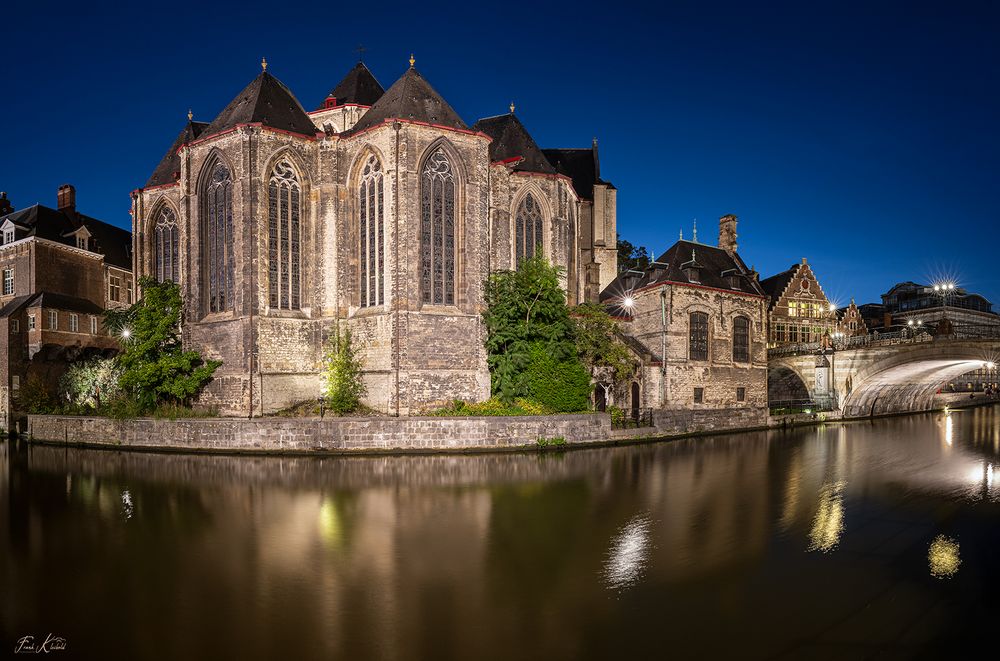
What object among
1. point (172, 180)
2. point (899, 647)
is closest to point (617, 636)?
point (899, 647)

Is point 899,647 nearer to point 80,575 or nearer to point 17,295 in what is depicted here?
point 80,575

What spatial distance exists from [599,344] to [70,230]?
31427 mm

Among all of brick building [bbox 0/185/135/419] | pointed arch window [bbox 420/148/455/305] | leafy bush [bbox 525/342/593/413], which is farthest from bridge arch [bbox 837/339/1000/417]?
brick building [bbox 0/185/135/419]

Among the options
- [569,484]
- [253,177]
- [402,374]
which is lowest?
[569,484]

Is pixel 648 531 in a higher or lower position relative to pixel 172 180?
lower

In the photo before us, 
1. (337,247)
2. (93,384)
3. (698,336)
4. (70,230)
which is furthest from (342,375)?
(70,230)

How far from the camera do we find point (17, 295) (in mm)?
33375

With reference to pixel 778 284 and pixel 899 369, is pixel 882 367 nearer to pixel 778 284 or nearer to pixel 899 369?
pixel 899 369

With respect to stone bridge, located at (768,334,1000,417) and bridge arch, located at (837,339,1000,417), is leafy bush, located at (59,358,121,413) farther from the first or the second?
bridge arch, located at (837,339,1000,417)

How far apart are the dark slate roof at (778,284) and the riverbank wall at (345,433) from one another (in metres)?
28.0

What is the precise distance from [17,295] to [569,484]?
110 ft

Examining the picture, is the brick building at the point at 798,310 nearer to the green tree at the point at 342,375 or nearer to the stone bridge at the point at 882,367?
the stone bridge at the point at 882,367

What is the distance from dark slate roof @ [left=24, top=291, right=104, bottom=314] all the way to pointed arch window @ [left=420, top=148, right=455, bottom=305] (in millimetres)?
21643

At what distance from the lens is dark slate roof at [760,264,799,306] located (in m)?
46.0
